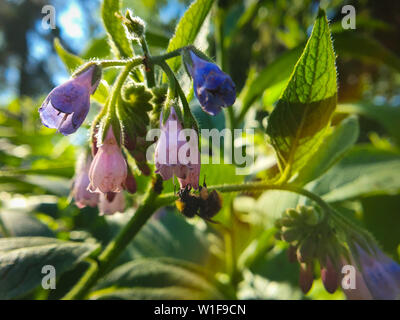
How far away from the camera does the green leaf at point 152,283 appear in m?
0.85

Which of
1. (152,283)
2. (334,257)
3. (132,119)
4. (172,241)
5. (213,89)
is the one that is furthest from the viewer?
(172,241)

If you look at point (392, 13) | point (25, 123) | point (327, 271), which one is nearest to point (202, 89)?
point (327, 271)

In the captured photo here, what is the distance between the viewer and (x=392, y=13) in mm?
2570

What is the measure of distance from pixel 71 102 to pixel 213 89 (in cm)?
21

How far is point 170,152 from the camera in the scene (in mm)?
558

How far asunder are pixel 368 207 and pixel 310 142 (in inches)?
27.7

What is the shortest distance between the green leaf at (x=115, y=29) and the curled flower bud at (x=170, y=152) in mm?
226

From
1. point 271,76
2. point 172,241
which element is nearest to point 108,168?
point 172,241

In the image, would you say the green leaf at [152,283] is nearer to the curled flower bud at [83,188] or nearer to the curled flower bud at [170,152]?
the curled flower bud at [83,188]

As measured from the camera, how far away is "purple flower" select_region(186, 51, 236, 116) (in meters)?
0.54

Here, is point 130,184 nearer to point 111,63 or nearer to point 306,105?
point 111,63

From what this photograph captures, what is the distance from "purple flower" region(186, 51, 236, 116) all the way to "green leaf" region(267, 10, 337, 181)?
0.10 metres

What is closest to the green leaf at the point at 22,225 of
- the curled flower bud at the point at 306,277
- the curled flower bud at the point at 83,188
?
the curled flower bud at the point at 83,188

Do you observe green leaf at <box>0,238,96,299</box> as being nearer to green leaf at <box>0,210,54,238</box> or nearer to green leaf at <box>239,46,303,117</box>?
green leaf at <box>0,210,54,238</box>
